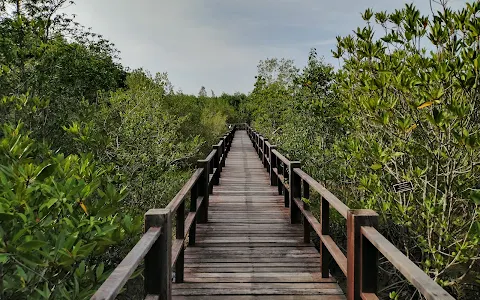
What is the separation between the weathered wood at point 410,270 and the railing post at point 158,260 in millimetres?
1205

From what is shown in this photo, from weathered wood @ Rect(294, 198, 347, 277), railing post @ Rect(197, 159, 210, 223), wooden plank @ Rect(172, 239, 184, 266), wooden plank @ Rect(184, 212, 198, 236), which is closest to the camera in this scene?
weathered wood @ Rect(294, 198, 347, 277)

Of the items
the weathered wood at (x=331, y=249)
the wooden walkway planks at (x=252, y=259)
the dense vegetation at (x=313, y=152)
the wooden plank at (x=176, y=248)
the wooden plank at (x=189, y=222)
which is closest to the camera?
the dense vegetation at (x=313, y=152)

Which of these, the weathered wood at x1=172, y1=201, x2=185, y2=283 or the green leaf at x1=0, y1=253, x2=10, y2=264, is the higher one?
the green leaf at x1=0, y1=253, x2=10, y2=264

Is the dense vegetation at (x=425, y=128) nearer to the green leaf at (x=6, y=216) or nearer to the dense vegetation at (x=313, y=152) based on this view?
the dense vegetation at (x=313, y=152)

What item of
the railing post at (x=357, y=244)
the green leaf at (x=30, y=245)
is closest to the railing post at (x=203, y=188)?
the railing post at (x=357, y=244)

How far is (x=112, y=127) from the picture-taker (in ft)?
26.3

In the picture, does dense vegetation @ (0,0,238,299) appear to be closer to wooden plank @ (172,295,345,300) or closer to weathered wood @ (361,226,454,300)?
wooden plank @ (172,295,345,300)

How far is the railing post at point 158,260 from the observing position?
7.50ft

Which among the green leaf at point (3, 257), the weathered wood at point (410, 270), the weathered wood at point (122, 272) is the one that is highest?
the green leaf at point (3, 257)

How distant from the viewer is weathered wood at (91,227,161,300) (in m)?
1.42

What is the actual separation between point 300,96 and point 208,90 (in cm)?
6398

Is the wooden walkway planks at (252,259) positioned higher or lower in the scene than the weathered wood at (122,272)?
lower

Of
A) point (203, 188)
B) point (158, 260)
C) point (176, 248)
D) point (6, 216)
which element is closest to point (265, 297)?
point (176, 248)

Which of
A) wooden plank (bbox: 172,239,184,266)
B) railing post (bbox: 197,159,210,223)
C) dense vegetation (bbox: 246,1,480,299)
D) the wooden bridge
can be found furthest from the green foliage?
railing post (bbox: 197,159,210,223)
